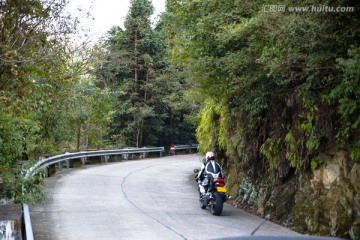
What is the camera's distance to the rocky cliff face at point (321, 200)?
908 cm

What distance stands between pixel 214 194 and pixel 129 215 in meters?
2.42

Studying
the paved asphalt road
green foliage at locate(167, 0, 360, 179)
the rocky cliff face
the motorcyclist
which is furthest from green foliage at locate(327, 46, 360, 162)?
the motorcyclist

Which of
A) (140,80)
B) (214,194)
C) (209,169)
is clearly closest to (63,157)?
(209,169)

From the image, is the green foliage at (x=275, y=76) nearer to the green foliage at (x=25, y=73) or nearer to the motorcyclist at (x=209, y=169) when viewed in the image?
the motorcyclist at (x=209, y=169)

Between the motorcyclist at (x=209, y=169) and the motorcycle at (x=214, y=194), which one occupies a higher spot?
the motorcyclist at (x=209, y=169)

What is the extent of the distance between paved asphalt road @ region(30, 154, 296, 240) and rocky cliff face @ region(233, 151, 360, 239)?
0.46 m

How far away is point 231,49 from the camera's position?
12.6 metres

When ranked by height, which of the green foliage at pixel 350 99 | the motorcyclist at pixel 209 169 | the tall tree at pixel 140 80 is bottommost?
the motorcyclist at pixel 209 169

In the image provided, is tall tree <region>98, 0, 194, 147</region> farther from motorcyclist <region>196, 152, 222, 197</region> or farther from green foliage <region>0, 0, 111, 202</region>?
motorcyclist <region>196, 152, 222, 197</region>

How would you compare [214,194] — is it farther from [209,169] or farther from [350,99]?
[350,99]

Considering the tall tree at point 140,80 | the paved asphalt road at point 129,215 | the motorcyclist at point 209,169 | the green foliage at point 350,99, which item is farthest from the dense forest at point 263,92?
the tall tree at point 140,80

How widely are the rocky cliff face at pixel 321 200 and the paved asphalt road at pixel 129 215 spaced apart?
18.1 inches

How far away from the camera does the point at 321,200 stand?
10.1 metres

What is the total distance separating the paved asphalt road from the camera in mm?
9820
